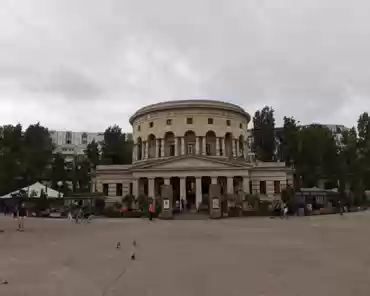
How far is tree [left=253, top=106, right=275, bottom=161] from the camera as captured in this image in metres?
83.9

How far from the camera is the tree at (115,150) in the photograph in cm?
8799

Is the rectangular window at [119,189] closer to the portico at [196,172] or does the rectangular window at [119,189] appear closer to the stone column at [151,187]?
the portico at [196,172]

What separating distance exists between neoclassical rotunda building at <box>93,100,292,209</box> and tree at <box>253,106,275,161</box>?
17.0 meters

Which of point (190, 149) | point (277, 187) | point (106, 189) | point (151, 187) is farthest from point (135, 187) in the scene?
point (277, 187)

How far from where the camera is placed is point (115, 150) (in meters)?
89.8

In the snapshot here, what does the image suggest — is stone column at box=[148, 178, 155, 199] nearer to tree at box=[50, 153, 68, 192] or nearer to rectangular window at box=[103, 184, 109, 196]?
rectangular window at box=[103, 184, 109, 196]

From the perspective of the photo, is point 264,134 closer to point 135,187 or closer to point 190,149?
point 190,149

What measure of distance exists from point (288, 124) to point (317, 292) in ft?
231

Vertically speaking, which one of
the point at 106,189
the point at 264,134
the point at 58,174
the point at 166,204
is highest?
the point at 264,134

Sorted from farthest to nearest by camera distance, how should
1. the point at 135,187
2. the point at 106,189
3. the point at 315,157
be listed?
the point at 315,157, the point at 106,189, the point at 135,187

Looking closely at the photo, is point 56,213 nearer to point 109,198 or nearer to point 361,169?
point 109,198

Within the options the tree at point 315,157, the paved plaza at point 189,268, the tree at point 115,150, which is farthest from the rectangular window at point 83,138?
the paved plaza at point 189,268

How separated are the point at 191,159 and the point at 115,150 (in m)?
39.1

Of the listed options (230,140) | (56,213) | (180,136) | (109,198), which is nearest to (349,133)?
(230,140)
